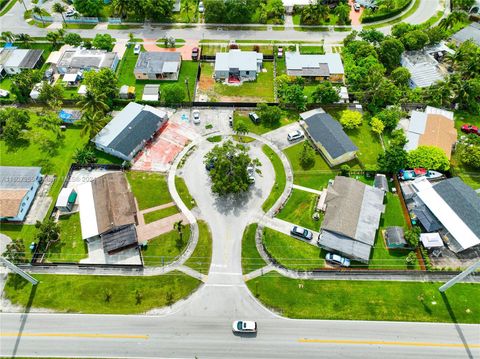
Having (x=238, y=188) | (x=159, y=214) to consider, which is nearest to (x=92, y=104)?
(x=159, y=214)

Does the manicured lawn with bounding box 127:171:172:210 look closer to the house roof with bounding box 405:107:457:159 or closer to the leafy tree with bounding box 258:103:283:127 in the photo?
the leafy tree with bounding box 258:103:283:127

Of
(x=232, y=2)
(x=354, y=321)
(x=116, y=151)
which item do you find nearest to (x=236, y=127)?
(x=116, y=151)

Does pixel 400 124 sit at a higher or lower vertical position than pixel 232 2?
lower

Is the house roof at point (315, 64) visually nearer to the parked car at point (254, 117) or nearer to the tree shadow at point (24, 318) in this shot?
the parked car at point (254, 117)

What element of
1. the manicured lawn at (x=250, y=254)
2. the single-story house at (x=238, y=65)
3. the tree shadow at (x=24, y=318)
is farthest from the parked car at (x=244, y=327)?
the single-story house at (x=238, y=65)

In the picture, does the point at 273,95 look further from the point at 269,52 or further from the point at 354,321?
the point at 354,321

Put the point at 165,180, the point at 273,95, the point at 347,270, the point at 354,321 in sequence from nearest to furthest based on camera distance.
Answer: the point at 354,321 → the point at 347,270 → the point at 165,180 → the point at 273,95

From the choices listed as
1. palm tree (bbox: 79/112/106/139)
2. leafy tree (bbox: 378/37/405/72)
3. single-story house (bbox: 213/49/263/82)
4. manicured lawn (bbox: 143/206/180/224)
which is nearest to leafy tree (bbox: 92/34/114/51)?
palm tree (bbox: 79/112/106/139)
